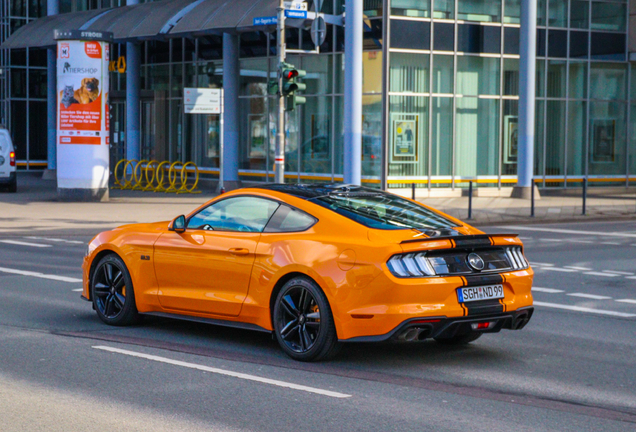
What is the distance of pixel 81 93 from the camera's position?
89.5 feet

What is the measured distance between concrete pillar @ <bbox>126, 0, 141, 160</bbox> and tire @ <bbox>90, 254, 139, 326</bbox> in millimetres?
29332

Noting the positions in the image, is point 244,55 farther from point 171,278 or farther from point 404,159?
point 171,278

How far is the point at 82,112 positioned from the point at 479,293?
70.6 feet

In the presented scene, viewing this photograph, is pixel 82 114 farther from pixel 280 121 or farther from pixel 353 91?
pixel 280 121

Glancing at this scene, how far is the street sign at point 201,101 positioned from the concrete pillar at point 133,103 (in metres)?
11.3

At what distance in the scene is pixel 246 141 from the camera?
33719 mm

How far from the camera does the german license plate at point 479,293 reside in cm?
734

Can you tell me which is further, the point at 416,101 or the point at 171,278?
the point at 416,101

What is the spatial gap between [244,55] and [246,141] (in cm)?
299

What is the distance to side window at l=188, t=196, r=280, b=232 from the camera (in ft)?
27.0

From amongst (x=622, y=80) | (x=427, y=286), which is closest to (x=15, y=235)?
(x=427, y=286)

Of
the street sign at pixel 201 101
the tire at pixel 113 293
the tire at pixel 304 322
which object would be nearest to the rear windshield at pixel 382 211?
the tire at pixel 304 322

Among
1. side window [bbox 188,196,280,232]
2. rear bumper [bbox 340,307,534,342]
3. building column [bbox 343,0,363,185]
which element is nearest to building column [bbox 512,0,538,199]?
building column [bbox 343,0,363,185]

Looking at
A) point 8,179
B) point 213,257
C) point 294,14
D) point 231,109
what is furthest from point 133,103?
point 213,257
